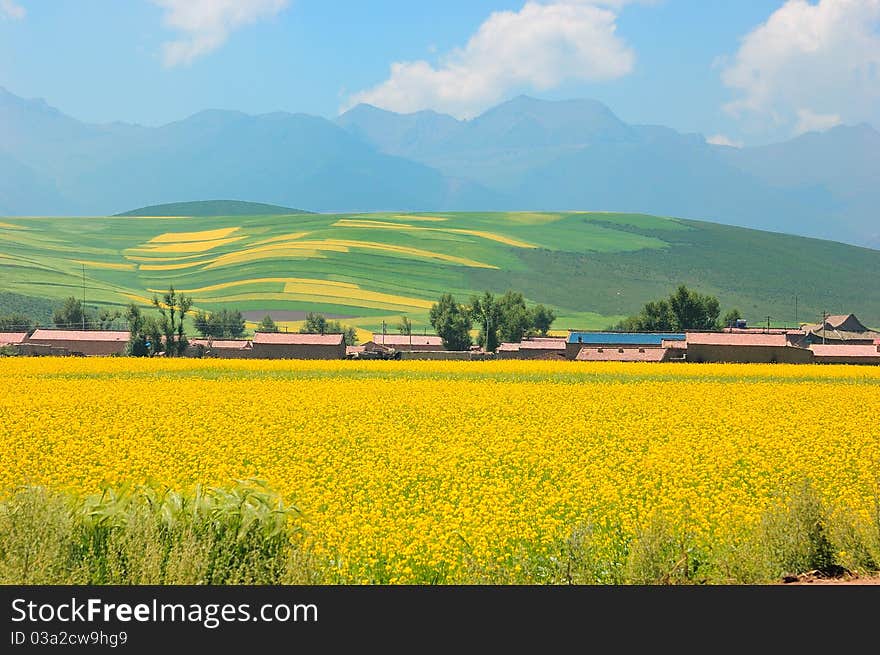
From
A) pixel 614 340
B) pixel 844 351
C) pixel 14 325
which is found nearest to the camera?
pixel 844 351

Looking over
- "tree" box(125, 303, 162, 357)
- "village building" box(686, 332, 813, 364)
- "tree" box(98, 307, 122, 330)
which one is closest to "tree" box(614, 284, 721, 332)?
"tree" box(125, 303, 162, 357)

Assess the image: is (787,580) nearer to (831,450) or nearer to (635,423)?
(831,450)

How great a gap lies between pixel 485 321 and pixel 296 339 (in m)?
50.9

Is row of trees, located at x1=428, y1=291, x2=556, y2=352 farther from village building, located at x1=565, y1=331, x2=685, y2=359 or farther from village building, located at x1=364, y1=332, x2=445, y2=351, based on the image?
village building, located at x1=565, y1=331, x2=685, y2=359

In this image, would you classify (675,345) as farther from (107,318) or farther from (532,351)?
(107,318)

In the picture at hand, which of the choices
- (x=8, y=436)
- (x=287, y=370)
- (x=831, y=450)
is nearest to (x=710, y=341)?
(x=287, y=370)

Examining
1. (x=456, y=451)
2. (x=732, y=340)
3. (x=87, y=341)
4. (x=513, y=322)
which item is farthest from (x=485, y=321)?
(x=456, y=451)

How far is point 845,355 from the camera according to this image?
74562 millimetres

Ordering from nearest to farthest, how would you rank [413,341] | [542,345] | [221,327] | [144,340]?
1. [144,340]
2. [542,345]
3. [413,341]
4. [221,327]

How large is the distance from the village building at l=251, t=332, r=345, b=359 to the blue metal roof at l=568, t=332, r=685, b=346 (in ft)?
80.0

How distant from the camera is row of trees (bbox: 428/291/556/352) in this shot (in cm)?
11900

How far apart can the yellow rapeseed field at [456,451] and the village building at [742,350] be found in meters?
26.5

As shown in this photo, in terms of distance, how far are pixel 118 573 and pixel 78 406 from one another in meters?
20.1

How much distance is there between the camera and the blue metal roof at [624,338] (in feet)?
312
